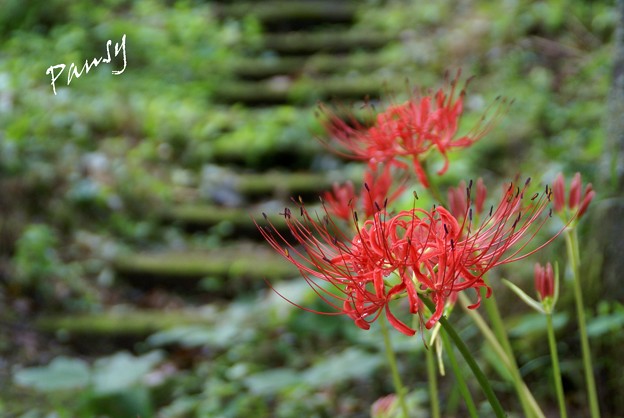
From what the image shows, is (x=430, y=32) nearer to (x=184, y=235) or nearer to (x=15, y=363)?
(x=184, y=235)

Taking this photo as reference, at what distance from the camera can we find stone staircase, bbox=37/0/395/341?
3.68 meters

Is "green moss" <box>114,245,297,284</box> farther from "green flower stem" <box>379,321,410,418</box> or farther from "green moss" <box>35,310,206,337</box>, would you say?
"green flower stem" <box>379,321,410,418</box>

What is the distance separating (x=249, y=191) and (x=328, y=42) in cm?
225

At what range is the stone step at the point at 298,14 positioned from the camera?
6879 mm

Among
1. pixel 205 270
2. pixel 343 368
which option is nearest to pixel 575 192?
pixel 343 368

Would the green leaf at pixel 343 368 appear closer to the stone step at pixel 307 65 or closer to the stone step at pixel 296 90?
the stone step at pixel 296 90

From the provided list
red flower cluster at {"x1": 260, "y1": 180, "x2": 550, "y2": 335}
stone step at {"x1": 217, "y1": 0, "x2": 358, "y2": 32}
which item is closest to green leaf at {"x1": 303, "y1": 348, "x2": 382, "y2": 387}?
red flower cluster at {"x1": 260, "y1": 180, "x2": 550, "y2": 335}

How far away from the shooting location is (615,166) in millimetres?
2238

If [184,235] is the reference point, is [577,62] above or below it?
above

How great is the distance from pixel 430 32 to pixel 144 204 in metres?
2.81

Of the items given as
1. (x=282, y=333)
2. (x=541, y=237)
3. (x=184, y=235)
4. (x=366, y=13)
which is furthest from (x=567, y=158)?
(x=366, y=13)

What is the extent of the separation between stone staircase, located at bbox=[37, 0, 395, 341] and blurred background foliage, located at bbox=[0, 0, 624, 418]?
1cm

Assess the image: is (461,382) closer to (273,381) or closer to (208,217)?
(273,381)

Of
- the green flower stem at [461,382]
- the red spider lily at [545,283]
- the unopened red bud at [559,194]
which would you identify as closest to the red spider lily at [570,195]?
the unopened red bud at [559,194]
